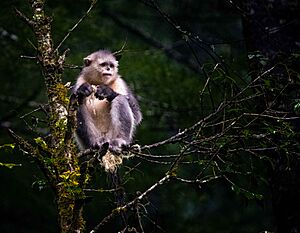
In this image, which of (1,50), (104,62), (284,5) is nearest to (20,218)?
(1,50)

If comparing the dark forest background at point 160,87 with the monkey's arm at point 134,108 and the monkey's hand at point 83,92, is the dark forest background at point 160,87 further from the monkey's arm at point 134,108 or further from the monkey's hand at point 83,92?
the monkey's hand at point 83,92

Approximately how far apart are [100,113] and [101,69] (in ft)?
1.75

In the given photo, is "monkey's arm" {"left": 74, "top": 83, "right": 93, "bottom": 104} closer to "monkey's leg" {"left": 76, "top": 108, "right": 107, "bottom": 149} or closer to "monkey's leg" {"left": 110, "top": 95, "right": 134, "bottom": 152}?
"monkey's leg" {"left": 76, "top": 108, "right": 107, "bottom": 149}

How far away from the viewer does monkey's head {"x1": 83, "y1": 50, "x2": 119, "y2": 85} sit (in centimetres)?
807

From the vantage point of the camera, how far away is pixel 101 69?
810cm

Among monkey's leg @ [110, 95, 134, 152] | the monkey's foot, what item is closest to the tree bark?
the monkey's foot

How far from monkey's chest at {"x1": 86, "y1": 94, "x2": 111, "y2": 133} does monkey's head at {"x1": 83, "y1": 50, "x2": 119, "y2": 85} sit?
1.13 ft

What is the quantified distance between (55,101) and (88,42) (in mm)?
7330

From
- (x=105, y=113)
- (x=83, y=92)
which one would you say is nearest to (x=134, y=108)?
(x=105, y=113)

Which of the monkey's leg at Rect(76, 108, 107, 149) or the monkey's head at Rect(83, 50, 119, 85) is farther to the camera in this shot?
the monkey's head at Rect(83, 50, 119, 85)

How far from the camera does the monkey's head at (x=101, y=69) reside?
318 inches

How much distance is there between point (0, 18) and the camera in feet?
34.5

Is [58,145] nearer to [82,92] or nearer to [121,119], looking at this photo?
[82,92]

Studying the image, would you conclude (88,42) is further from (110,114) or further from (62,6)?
(110,114)
